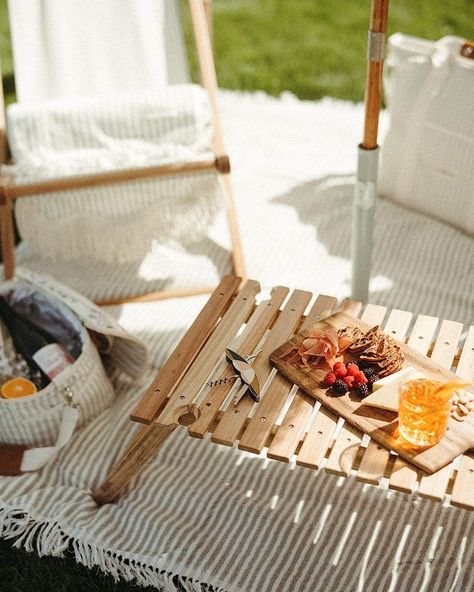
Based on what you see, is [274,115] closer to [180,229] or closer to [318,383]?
[180,229]

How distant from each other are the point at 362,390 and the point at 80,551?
660 mm

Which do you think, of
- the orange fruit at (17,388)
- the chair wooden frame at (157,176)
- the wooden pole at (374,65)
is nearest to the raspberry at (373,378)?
the wooden pole at (374,65)

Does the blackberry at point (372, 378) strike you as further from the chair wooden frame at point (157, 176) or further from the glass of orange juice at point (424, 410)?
the chair wooden frame at point (157, 176)

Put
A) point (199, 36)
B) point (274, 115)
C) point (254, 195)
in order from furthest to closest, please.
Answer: point (274, 115) → point (254, 195) → point (199, 36)

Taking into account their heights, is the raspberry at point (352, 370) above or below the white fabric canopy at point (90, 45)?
below

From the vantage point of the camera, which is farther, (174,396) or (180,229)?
(180,229)

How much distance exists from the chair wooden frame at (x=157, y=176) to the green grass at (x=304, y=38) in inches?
37.3

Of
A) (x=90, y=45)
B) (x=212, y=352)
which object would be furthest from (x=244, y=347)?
(x=90, y=45)

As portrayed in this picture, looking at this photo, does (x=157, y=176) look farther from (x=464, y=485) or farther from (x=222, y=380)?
(x=464, y=485)

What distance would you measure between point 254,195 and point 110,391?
103 cm

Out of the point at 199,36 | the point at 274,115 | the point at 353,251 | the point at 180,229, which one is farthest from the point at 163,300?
the point at 274,115

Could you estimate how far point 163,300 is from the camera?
228 centimetres

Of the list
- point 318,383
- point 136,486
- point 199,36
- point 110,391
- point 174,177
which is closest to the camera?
point 318,383

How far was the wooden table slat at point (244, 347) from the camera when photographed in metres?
1.44
